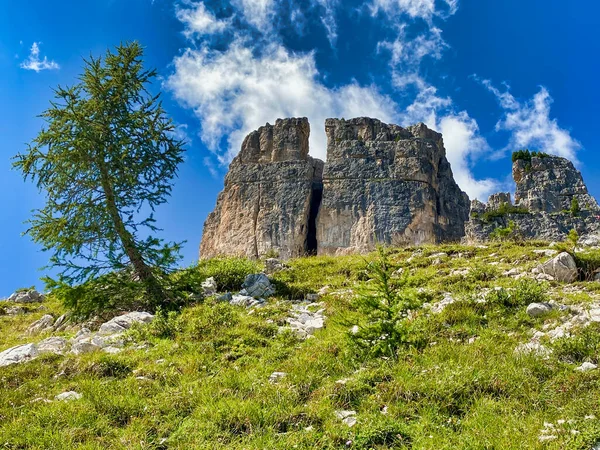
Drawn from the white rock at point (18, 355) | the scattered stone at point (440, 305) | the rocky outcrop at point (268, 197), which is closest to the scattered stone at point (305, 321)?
the scattered stone at point (440, 305)

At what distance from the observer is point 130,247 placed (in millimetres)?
12789

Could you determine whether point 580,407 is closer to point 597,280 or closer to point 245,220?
point 597,280

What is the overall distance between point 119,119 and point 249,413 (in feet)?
34.2

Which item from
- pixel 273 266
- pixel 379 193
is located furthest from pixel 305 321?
pixel 379 193

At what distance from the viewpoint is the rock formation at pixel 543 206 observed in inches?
1709

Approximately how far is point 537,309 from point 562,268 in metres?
3.59

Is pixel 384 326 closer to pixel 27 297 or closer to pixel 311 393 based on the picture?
pixel 311 393

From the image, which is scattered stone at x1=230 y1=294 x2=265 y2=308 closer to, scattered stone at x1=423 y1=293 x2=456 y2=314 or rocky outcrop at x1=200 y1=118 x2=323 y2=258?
scattered stone at x1=423 y1=293 x2=456 y2=314

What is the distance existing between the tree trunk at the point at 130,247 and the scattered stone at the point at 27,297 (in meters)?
8.58

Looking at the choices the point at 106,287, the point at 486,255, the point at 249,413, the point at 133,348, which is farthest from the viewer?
the point at 486,255

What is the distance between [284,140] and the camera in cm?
6044

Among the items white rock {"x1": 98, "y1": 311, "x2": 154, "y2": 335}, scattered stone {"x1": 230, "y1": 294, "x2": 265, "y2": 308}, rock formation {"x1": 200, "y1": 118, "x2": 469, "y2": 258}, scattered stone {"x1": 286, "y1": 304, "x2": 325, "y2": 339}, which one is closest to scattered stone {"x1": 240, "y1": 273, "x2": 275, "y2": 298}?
scattered stone {"x1": 230, "y1": 294, "x2": 265, "y2": 308}

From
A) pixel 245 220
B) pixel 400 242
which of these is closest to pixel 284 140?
pixel 245 220

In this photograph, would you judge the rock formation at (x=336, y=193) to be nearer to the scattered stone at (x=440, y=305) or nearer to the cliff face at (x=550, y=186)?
the cliff face at (x=550, y=186)
